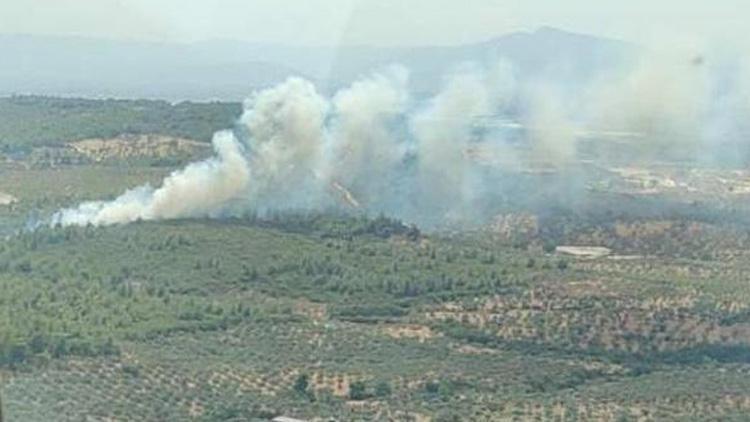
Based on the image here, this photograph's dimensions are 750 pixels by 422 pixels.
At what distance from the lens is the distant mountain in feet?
165

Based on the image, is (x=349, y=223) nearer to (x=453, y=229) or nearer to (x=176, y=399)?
(x=453, y=229)

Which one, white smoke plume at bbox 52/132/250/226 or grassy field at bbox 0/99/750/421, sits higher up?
white smoke plume at bbox 52/132/250/226

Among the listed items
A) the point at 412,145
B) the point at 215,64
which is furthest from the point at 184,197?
the point at 215,64

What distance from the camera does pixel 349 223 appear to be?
42.2 m

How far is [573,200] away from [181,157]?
47.0 ft

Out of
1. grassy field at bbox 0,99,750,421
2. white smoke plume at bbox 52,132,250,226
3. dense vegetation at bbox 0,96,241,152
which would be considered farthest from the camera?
dense vegetation at bbox 0,96,241,152

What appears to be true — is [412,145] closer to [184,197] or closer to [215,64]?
[184,197]

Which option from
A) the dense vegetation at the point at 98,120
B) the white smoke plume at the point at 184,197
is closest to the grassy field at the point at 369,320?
the white smoke plume at the point at 184,197

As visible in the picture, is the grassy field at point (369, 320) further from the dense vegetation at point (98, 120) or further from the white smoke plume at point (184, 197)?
the dense vegetation at point (98, 120)

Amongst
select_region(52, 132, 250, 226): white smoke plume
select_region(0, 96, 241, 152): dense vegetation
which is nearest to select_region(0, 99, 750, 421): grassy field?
select_region(52, 132, 250, 226): white smoke plume

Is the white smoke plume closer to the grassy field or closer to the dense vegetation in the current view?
the grassy field

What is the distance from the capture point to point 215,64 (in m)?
87.0

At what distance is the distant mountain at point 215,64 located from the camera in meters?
50.3

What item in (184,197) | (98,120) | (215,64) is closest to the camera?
(184,197)
